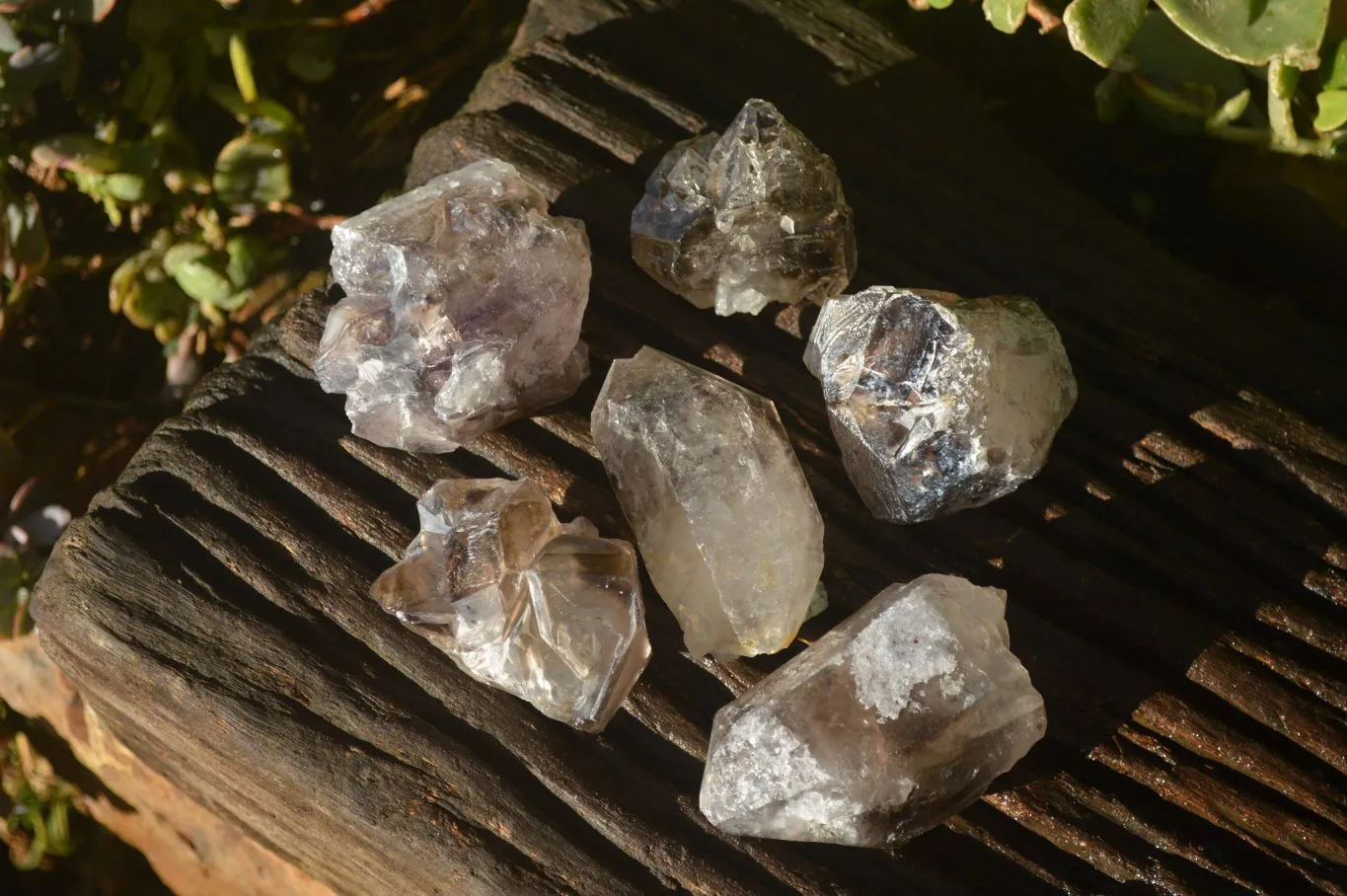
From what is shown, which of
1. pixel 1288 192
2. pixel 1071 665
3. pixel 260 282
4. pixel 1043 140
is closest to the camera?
pixel 1071 665

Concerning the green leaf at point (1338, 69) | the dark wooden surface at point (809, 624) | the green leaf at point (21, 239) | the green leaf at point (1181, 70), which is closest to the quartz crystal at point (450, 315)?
the dark wooden surface at point (809, 624)

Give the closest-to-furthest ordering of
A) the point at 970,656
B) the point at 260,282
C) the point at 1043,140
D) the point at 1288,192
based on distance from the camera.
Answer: the point at 970,656 < the point at 1288,192 < the point at 1043,140 < the point at 260,282

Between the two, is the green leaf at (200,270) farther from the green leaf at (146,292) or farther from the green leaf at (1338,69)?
the green leaf at (1338,69)

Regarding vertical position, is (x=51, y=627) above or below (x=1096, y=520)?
above

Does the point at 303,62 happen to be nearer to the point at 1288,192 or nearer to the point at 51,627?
the point at 51,627

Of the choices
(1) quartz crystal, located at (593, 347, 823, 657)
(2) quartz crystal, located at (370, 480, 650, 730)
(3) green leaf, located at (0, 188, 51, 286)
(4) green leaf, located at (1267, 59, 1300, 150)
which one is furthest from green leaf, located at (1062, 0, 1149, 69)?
(3) green leaf, located at (0, 188, 51, 286)

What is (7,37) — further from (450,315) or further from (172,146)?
(450,315)

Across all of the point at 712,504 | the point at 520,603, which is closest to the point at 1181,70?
the point at 712,504

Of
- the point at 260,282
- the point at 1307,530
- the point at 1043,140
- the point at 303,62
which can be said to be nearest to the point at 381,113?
the point at 303,62
